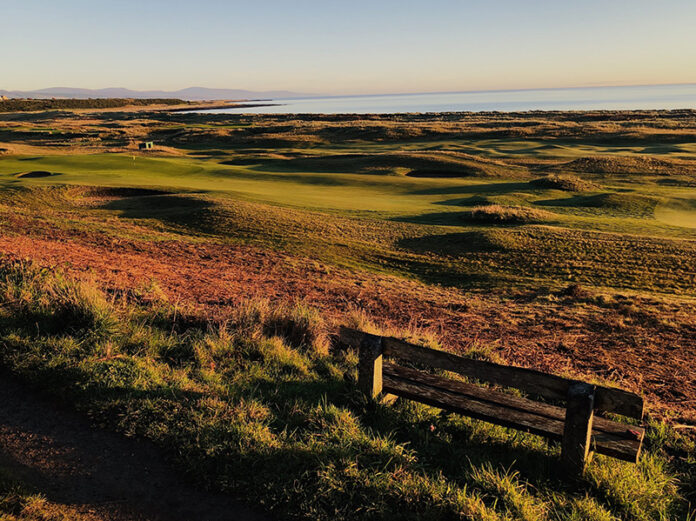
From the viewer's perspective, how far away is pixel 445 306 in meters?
12.6

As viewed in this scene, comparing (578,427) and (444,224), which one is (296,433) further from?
(444,224)

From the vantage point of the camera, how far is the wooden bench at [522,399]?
4.89 meters

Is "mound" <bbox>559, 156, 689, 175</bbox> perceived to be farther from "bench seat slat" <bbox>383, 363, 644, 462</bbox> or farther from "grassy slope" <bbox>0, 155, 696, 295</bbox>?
"bench seat slat" <bbox>383, 363, 644, 462</bbox>

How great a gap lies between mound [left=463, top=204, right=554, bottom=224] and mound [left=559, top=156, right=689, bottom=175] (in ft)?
64.8

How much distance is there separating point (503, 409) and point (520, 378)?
1.35 ft

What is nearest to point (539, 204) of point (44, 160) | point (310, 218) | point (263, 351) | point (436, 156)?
point (310, 218)

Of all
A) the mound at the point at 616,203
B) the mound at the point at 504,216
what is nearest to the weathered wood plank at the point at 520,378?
the mound at the point at 504,216

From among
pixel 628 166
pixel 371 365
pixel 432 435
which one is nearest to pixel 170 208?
pixel 371 365

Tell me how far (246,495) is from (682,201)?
99.5 ft

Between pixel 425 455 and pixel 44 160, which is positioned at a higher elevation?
pixel 44 160

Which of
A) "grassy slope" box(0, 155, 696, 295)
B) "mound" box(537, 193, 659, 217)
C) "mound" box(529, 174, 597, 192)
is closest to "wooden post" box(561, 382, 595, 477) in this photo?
"grassy slope" box(0, 155, 696, 295)

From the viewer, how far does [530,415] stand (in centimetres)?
543

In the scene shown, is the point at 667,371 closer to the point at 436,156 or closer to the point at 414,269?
the point at 414,269

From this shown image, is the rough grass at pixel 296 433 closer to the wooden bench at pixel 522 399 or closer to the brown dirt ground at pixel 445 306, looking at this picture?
the wooden bench at pixel 522 399
